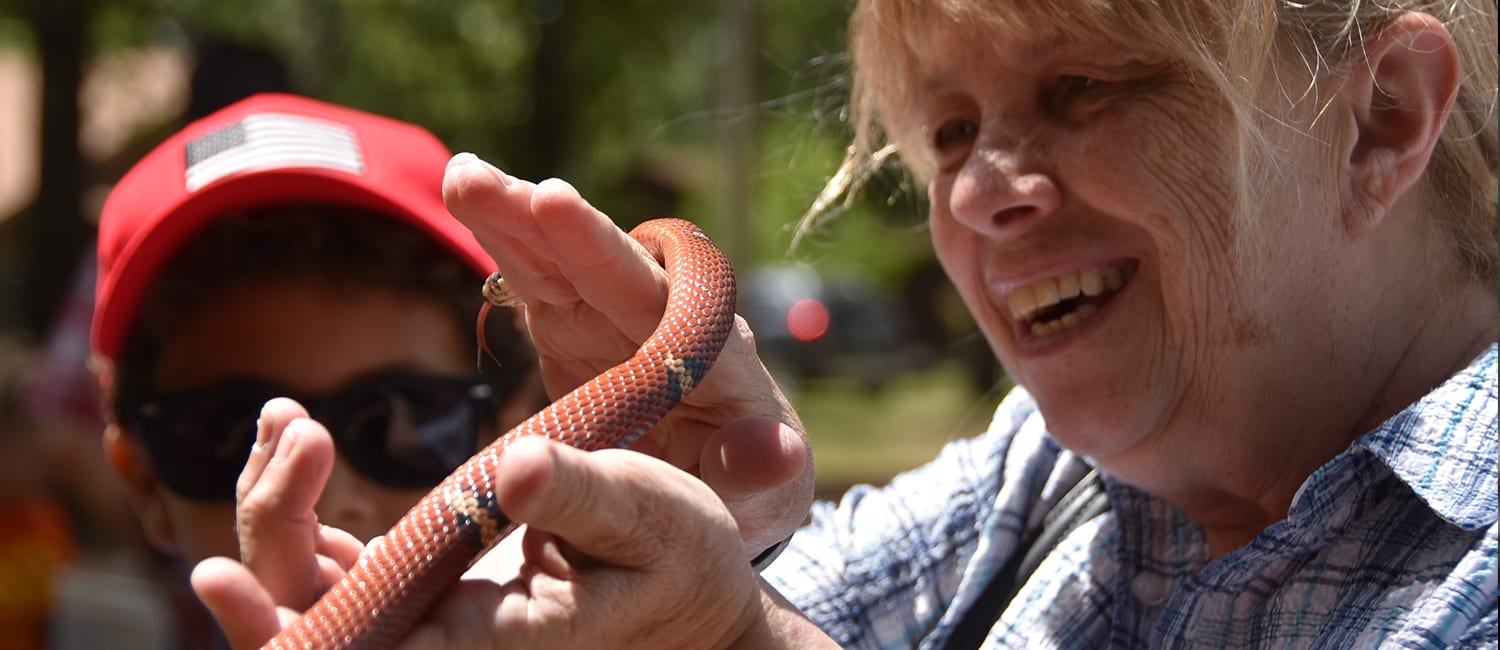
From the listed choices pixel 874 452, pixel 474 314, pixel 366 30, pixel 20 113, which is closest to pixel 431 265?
pixel 474 314

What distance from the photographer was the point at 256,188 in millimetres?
2938

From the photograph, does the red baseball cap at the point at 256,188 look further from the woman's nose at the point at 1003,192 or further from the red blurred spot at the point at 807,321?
the red blurred spot at the point at 807,321

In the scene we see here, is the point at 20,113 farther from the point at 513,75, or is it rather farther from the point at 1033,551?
the point at 1033,551

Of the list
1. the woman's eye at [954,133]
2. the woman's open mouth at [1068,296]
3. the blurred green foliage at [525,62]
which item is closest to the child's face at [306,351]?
the woman's eye at [954,133]

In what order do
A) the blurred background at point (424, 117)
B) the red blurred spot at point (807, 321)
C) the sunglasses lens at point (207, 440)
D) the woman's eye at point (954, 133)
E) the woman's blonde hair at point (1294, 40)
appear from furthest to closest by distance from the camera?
the red blurred spot at point (807, 321) → the blurred background at point (424, 117) → the sunglasses lens at point (207, 440) → the woman's eye at point (954, 133) → the woman's blonde hair at point (1294, 40)

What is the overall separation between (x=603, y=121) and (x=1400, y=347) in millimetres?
16695

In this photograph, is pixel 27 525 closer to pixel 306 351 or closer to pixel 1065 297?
pixel 306 351

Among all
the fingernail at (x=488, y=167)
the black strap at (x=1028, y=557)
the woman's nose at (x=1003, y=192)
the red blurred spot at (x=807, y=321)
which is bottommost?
the red blurred spot at (x=807, y=321)

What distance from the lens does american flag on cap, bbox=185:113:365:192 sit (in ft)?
9.68

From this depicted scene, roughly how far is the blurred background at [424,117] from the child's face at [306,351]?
123 cm

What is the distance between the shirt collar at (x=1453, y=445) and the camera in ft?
6.31

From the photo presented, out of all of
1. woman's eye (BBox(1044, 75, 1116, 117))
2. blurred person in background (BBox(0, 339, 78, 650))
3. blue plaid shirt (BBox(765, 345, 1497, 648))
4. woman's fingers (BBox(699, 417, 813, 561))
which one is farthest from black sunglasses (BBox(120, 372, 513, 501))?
blurred person in background (BBox(0, 339, 78, 650))

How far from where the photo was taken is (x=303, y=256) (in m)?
3.05

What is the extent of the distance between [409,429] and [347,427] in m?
0.13
